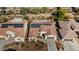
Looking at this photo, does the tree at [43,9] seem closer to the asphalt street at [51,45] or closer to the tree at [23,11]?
the tree at [23,11]

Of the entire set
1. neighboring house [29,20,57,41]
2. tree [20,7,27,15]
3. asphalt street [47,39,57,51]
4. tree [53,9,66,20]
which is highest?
tree [20,7,27,15]

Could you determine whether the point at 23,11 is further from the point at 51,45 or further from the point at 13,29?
the point at 51,45

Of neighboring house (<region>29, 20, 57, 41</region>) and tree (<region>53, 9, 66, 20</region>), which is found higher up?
tree (<region>53, 9, 66, 20</region>)

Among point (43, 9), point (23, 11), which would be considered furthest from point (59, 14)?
point (23, 11)

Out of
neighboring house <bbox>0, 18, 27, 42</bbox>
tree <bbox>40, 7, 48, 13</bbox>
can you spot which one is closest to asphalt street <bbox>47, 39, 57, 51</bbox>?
neighboring house <bbox>0, 18, 27, 42</bbox>

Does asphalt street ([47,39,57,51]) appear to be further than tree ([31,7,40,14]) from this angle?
No

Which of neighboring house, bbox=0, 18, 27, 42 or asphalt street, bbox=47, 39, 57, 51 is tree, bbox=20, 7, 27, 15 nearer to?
neighboring house, bbox=0, 18, 27, 42
